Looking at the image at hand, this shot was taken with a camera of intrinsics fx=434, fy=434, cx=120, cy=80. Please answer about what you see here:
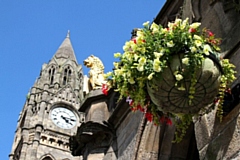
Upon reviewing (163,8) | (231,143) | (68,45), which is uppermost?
(68,45)

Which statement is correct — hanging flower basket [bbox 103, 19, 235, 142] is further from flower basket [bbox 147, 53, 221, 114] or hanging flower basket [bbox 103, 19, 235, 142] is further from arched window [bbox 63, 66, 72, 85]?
arched window [bbox 63, 66, 72, 85]

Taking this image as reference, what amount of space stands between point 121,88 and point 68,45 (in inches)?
2356

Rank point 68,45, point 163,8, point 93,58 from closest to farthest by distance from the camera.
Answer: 1. point 163,8
2. point 93,58
3. point 68,45

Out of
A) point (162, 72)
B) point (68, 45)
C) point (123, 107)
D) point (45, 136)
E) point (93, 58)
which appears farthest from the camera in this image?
point (68, 45)

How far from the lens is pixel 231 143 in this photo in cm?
411

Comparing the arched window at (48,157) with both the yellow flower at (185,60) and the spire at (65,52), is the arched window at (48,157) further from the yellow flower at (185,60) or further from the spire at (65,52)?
the yellow flower at (185,60)

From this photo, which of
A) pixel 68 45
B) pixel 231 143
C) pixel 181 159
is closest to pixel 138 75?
pixel 231 143

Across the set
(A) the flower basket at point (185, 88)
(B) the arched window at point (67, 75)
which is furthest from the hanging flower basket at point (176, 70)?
(B) the arched window at point (67, 75)

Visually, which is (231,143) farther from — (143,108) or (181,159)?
(181,159)

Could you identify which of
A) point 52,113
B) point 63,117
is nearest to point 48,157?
point 63,117

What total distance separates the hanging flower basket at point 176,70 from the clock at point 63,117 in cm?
4668

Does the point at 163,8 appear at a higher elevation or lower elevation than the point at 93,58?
lower

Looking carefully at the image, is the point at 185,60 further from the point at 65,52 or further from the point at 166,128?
the point at 65,52

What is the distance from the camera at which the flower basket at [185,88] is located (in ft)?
12.8
